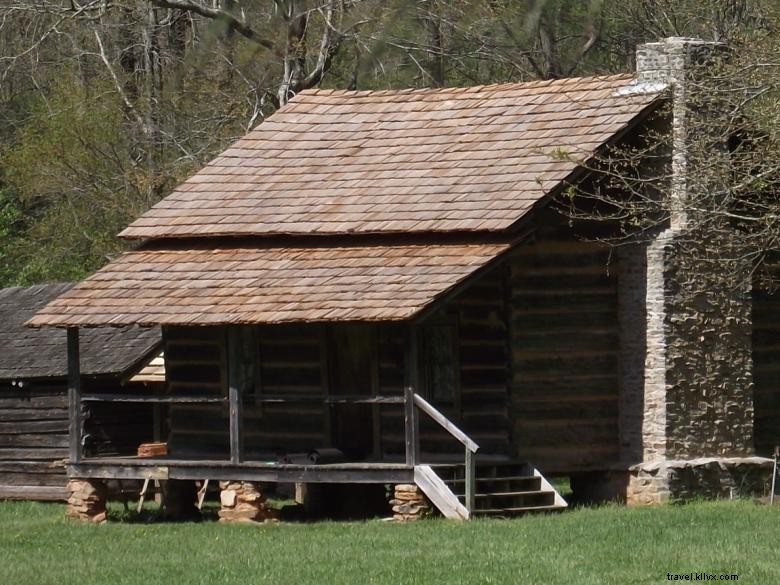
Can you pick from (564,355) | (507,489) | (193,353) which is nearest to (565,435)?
(564,355)

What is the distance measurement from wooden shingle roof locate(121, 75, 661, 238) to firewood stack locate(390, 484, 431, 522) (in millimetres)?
3013

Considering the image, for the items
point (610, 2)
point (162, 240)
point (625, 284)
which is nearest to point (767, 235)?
point (625, 284)

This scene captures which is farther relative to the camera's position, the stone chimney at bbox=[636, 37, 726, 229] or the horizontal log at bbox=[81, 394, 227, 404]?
the stone chimney at bbox=[636, 37, 726, 229]

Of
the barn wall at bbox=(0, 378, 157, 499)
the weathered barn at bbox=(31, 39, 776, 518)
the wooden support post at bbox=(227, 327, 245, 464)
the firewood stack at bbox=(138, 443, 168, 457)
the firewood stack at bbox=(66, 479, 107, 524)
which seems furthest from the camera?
the barn wall at bbox=(0, 378, 157, 499)

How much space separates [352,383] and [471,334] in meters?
1.60

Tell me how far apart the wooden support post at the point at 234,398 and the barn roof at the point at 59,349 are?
4.09 metres

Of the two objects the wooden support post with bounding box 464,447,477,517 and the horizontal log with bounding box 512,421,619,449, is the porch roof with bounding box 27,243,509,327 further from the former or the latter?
the horizontal log with bounding box 512,421,619,449

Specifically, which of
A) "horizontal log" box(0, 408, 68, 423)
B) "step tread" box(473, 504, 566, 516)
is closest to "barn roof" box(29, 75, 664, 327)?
"step tread" box(473, 504, 566, 516)

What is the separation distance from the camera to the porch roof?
19.1 meters

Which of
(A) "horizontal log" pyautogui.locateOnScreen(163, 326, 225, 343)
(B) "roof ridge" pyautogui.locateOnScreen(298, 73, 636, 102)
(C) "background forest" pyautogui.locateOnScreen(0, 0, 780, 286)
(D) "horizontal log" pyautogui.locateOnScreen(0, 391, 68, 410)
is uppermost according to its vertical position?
(C) "background forest" pyautogui.locateOnScreen(0, 0, 780, 286)

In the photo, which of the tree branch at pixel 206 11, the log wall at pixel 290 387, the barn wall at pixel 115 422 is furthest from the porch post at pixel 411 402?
the tree branch at pixel 206 11

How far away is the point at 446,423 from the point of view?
1902 cm

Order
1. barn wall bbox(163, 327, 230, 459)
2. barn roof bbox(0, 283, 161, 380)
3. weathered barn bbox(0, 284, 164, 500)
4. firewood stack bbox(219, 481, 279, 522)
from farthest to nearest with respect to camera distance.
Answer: weathered barn bbox(0, 284, 164, 500) → barn roof bbox(0, 283, 161, 380) → barn wall bbox(163, 327, 230, 459) → firewood stack bbox(219, 481, 279, 522)

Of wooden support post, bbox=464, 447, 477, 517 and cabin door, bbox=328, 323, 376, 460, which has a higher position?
cabin door, bbox=328, 323, 376, 460
